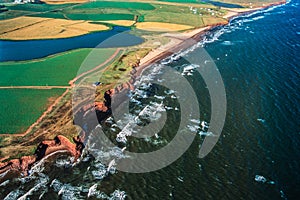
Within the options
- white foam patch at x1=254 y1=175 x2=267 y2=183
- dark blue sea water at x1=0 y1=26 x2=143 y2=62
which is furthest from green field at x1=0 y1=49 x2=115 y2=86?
white foam patch at x1=254 y1=175 x2=267 y2=183

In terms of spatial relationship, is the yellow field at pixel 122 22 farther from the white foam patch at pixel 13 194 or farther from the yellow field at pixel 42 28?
the white foam patch at pixel 13 194

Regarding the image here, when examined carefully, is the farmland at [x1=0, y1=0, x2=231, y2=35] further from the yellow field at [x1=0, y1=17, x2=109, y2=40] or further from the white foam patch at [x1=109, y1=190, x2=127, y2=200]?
the white foam patch at [x1=109, y1=190, x2=127, y2=200]

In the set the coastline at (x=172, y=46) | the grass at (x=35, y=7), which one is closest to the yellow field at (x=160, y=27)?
the coastline at (x=172, y=46)

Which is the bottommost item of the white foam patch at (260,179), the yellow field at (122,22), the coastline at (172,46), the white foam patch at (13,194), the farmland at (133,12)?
the white foam patch at (13,194)

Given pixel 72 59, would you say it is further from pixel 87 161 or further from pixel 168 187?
pixel 168 187

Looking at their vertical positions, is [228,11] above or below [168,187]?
Result: above

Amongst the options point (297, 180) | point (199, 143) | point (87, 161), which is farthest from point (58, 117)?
point (297, 180)
